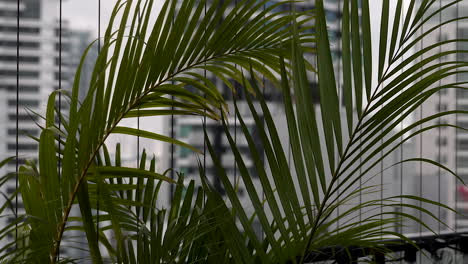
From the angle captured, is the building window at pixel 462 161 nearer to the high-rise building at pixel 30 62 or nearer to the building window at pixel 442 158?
the building window at pixel 442 158

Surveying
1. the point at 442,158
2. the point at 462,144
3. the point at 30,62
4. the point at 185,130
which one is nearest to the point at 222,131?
the point at 185,130

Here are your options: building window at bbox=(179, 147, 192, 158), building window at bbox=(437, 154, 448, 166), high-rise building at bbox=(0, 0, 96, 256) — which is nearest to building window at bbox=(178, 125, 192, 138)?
building window at bbox=(179, 147, 192, 158)

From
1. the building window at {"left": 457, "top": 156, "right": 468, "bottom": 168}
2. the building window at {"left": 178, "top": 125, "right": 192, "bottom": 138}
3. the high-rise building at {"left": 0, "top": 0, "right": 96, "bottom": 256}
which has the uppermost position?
the high-rise building at {"left": 0, "top": 0, "right": 96, "bottom": 256}

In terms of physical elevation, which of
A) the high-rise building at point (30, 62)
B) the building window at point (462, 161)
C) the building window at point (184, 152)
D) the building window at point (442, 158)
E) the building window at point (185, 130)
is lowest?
the building window at point (462, 161)

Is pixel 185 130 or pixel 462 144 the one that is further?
pixel 462 144

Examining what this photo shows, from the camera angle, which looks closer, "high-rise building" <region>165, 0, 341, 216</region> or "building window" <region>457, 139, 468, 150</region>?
"high-rise building" <region>165, 0, 341, 216</region>

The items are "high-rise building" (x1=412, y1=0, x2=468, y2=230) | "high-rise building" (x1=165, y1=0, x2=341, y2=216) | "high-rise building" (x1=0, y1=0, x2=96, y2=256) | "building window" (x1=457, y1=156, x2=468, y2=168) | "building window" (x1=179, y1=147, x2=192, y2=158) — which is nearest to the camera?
"high-rise building" (x1=0, y1=0, x2=96, y2=256)

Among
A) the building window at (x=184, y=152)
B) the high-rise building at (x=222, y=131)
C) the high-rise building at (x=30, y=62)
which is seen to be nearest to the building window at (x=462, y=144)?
the high-rise building at (x=222, y=131)

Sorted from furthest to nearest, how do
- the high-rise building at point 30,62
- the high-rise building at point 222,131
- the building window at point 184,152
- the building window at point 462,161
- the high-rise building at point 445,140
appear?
1. the building window at point 462,161
2. the high-rise building at point 445,140
3. the building window at point 184,152
4. the high-rise building at point 222,131
5. the high-rise building at point 30,62

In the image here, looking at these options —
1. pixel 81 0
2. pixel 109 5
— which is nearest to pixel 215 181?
pixel 109 5

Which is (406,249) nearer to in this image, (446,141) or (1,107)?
(446,141)

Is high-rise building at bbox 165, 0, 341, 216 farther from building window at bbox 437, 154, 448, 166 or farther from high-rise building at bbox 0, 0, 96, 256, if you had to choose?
building window at bbox 437, 154, 448, 166

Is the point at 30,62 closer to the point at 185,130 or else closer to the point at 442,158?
the point at 185,130

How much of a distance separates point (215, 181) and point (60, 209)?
0.88 metres
